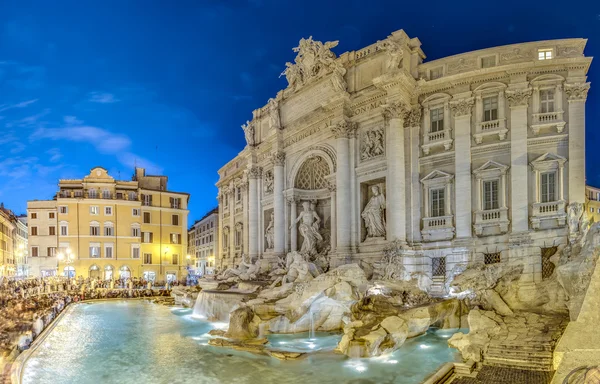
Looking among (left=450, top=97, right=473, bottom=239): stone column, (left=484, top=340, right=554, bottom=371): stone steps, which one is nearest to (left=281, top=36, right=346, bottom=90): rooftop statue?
(left=450, top=97, right=473, bottom=239): stone column

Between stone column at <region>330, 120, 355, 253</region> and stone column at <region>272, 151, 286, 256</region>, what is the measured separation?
219 inches

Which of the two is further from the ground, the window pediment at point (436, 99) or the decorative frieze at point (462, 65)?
the decorative frieze at point (462, 65)

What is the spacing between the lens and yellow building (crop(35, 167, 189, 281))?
1855 inches

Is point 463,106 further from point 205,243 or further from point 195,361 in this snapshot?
point 205,243

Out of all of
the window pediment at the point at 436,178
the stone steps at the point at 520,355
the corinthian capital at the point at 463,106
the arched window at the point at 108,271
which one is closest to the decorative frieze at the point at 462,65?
the corinthian capital at the point at 463,106

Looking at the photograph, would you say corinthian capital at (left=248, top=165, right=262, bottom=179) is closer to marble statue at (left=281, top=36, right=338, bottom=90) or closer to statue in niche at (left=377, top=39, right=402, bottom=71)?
marble statue at (left=281, top=36, right=338, bottom=90)

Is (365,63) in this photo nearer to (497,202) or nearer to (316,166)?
(316,166)

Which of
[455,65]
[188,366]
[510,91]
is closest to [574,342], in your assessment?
[188,366]

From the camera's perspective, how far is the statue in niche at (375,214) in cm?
2173

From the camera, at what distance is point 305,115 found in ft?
84.3

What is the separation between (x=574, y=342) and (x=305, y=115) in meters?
20.5

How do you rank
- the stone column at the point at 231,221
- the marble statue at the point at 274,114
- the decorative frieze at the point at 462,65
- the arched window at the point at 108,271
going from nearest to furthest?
the decorative frieze at the point at 462,65
the marble statue at the point at 274,114
the stone column at the point at 231,221
the arched window at the point at 108,271

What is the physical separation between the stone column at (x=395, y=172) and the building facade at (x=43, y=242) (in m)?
40.5

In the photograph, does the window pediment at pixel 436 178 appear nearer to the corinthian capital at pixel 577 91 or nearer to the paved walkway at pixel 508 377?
the corinthian capital at pixel 577 91
